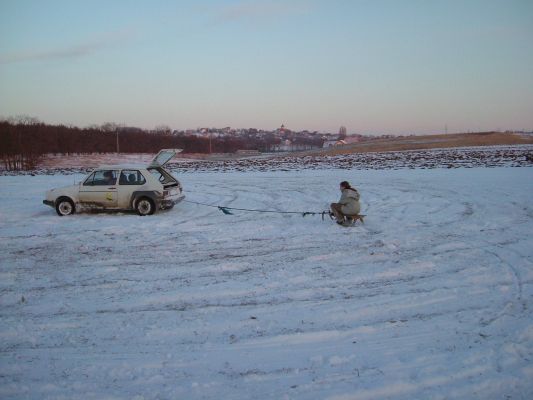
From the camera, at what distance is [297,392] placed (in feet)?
12.8

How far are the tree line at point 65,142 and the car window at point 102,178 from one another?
943 inches

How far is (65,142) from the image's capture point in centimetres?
7025

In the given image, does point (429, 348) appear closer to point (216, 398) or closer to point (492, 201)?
point (216, 398)

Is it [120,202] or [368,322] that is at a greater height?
[120,202]

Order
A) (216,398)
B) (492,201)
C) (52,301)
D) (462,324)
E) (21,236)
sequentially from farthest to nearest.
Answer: (492,201)
(21,236)
(52,301)
(462,324)
(216,398)

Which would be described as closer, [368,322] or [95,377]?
[95,377]

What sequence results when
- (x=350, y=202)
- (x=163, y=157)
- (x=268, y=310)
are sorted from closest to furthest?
(x=268, y=310)
(x=350, y=202)
(x=163, y=157)

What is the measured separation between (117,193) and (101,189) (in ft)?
1.73

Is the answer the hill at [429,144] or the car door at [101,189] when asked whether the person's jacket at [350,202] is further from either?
the hill at [429,144]

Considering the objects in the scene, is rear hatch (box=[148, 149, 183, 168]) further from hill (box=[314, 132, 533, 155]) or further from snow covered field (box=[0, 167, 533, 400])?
hill (box=[314, 132, 533, 155])

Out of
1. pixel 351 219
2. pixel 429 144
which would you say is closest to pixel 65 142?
pixel 429 144

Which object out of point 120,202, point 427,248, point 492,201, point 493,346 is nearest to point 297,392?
point 493,346

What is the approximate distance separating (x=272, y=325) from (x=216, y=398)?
156 centimetres

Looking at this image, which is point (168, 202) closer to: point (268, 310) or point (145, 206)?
point (145, 206)
